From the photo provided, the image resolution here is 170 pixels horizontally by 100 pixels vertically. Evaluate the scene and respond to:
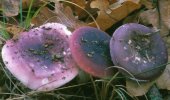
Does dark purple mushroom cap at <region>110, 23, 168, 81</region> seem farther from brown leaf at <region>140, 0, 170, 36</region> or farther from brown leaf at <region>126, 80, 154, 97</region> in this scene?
brown leaf at <region>140, 0, 170, 36</region>

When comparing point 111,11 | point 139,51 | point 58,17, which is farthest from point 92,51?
point 58,17

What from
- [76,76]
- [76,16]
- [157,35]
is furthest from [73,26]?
[157,35]

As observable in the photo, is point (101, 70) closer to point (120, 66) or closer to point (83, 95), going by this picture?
point (120, 66)

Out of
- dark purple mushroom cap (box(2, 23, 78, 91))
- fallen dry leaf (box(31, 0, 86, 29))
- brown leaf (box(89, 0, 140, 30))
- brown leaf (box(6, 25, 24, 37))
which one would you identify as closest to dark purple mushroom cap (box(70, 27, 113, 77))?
dark purple mushroom cap (box(2, 23, 78, 91))

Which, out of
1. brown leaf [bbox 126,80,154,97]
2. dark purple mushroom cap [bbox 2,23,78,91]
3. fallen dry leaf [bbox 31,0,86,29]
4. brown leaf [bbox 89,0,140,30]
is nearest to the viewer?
dark purple mushroom cap [bbox 2,23,78,91]

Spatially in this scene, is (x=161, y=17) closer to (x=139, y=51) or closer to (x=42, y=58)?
(x=139, y=51)
